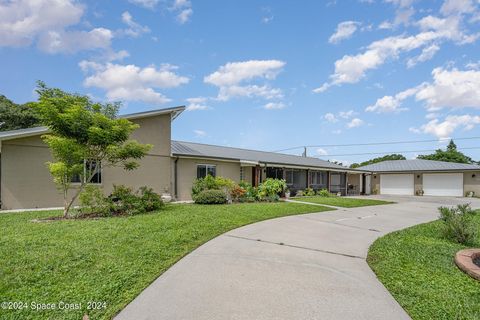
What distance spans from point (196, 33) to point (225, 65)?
13.2 ft

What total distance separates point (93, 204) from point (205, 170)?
7.90 meters

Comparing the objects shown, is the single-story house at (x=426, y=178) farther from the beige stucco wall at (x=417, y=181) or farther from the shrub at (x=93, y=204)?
the shrub at (x=93, y=204)

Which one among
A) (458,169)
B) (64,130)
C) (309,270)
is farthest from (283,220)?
(458,169)

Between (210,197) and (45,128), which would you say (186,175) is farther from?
(45,128)

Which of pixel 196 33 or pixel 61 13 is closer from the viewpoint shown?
pixel 61 13

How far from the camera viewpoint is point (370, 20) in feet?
41.6

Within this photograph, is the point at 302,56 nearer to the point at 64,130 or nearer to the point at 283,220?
the point at 283,220

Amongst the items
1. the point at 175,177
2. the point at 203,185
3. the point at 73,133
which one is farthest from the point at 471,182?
the point at 73,133

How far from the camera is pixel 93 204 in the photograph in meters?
10.2

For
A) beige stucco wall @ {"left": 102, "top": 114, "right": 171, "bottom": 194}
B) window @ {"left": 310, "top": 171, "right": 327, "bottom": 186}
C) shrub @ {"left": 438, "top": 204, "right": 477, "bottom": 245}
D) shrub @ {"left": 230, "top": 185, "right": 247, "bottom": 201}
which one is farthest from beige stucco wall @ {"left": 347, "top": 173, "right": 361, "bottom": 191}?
shrub @ {"left": 438, "top": 204, "right": 477, "bottom": 245}

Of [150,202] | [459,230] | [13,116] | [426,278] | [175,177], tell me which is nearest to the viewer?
[426,278]

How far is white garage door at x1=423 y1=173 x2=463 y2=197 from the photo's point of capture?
2905cm

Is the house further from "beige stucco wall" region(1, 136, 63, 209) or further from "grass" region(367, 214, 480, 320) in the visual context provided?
"grass" region(367, 214, 480, 320)

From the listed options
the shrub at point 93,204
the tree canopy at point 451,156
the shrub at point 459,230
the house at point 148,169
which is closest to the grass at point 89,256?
the shrub at point 93,204
